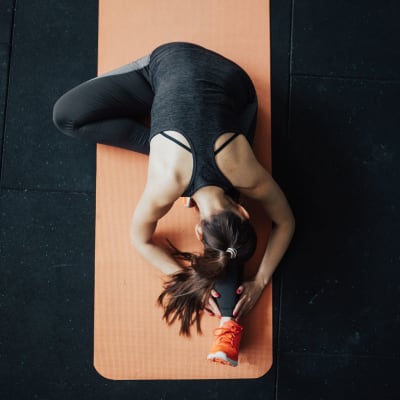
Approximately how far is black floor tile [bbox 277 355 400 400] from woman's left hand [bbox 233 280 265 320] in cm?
30

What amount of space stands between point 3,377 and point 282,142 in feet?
5.22

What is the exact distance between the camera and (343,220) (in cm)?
175

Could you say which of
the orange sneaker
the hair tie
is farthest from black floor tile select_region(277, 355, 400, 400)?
the hair tie

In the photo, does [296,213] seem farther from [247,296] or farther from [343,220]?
[247,296]

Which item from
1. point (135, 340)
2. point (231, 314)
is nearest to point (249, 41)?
point (231, 314)

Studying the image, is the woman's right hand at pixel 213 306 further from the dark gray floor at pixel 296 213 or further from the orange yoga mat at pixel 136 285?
the dark gray floor at pixel 296 213

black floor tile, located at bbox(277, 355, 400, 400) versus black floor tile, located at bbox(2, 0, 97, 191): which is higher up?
black floor tile, located at bbox(2, 0, 97, 191)

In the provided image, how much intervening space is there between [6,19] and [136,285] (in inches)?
52.3

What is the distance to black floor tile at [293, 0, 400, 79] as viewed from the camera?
179cm

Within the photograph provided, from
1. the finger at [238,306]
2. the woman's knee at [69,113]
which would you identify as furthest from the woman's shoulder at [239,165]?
the woman's knee at [69,113]

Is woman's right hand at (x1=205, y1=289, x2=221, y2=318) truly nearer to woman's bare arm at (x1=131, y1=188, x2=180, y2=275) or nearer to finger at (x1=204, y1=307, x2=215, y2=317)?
finger at (x1=204, y1=307, x2=215, y2=317)

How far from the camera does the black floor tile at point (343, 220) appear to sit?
1.72 metres

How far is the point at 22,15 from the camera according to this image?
176 cm

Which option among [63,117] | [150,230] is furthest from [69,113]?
[150,230]
